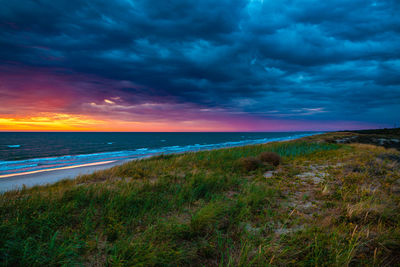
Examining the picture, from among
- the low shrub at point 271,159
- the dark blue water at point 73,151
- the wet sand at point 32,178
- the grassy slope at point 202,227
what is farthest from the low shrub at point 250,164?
the dark blue water at point 73,151

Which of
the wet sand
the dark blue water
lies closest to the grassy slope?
the wet sand

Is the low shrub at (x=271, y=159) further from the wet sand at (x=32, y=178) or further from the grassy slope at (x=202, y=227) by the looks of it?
the wet sand at (x=32, y=178)

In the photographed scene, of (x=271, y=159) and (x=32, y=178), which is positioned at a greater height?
(x=271, y=159)

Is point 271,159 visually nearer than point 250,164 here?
No

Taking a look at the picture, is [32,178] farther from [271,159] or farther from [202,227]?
[271,159]

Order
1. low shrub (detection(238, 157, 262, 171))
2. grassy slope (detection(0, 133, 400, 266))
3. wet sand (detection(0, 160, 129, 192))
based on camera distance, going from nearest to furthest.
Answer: grassy slope (detection(0, 133, 400, 266)), low shrub (detection(238, 157, 262, 171)), wet sand (detection(0, 160, 129, 192))

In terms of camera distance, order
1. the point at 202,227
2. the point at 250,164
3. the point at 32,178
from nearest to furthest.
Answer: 1. the point at 202,227
2. the point at 250,164
3. the point at 32,178

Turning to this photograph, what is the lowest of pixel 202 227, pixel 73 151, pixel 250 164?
pixel 73 151

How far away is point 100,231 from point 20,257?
1393mm

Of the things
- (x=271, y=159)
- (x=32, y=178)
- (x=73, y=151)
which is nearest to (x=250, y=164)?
(x=271, y=159)

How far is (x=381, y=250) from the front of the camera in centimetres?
328

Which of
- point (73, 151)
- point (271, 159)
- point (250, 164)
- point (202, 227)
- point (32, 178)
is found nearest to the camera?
point (202, 227)

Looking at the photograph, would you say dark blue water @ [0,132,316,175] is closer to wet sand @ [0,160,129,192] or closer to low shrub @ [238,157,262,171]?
wet sand @ [0,160,129,192]

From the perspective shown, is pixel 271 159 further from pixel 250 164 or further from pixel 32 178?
pixel 32 178
